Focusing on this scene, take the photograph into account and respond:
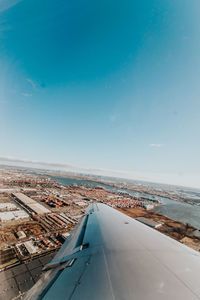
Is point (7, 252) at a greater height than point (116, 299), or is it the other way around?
point (116, 299)

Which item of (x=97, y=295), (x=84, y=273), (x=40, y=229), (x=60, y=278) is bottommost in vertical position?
(x=40, y=229)

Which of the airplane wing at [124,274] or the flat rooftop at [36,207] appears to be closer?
the airplane wing at [124,274]

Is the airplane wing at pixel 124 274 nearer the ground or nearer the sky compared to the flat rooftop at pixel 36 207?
nearer the sky

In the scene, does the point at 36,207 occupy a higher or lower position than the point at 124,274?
lower

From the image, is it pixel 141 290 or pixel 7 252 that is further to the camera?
pixel 7 252

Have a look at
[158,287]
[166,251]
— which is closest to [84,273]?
[158,287]

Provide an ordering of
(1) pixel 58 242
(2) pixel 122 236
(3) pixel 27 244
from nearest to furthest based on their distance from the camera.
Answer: (2) pixel 122 236 → (3) pixel 27 244 → (1) pixel 58 242

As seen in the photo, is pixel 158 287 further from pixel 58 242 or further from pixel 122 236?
pixel 58 242

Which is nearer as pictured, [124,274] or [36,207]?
[124,274]

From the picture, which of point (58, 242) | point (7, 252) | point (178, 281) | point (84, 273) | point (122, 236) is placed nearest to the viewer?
point (178, 281)

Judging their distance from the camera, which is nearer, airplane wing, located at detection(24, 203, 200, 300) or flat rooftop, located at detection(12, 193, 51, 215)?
airplane wing, located at detection(24, 203, 200, 300)

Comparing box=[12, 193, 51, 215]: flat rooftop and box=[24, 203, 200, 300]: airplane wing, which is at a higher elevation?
box=[24, 203, 200, 300]: airplane wing
